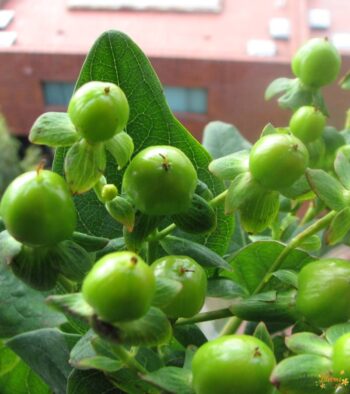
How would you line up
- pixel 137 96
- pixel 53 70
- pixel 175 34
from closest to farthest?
pixel 137 96
pixel 53 70
pixel 175 34

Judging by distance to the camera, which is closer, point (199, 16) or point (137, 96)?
point (137, 96)

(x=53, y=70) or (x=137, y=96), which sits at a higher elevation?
(x=137, y=96)

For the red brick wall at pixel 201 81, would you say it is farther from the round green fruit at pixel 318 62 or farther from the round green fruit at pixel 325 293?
the round green fruit at pixel 325 293

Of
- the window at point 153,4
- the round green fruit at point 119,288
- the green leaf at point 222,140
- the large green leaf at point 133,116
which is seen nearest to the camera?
the round green fruit at point 119,288

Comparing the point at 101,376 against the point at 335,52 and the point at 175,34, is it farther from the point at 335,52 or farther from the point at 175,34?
the point at 175,34

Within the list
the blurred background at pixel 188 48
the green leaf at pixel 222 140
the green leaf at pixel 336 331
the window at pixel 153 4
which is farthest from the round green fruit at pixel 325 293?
the window at pixel 153 4

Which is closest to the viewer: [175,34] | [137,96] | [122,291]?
[122,291]

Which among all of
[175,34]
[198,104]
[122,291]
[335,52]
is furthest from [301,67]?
[175,34]
